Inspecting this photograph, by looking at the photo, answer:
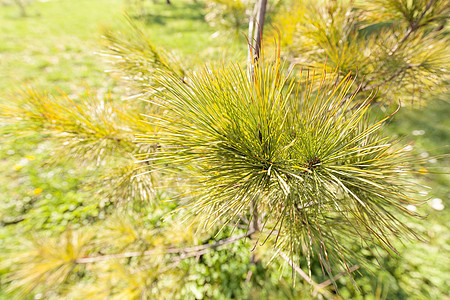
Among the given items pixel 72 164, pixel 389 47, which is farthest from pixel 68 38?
pixel 389 47

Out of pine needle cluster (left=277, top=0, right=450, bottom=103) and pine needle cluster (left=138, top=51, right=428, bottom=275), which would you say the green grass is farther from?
pine needle cluster (left=138, top=51, right=428, bottom=275)

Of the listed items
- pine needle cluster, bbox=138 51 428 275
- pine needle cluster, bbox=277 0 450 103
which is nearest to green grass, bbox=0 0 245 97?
pine needle cluster, bbox=277 0 450 103

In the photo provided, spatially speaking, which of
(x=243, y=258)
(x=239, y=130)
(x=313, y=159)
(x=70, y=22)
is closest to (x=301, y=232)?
(x=313, y=159)

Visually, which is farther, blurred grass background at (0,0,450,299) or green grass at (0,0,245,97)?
green grass at (0,0,245,97)

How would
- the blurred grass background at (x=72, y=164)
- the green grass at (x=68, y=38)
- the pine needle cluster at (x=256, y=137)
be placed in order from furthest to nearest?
the green grass at (x=68, y=38) → the blurred grass background at (x=72, y=164) → the pine needle cluster at (x=256, y=137)

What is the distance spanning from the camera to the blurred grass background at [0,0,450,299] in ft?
4.87

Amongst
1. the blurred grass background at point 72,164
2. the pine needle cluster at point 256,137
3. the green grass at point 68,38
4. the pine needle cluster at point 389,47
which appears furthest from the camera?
the green grass at point 68,38

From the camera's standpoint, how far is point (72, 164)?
1194 millimetres

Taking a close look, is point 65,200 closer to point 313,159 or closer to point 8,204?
point 8,204

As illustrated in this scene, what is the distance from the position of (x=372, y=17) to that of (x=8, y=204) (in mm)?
2995

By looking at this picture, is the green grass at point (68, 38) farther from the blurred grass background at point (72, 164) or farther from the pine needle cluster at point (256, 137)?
the pine needle cluster at point (256, 137)

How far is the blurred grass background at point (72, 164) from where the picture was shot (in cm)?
148

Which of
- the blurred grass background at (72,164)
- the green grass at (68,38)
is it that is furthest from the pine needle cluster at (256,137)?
the green grass at (68,38)

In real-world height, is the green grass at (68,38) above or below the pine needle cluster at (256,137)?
above
